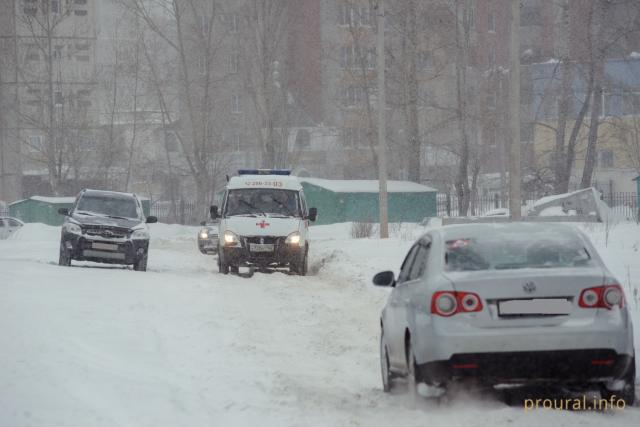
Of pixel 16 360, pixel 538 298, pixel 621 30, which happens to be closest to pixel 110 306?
pixel 16 360

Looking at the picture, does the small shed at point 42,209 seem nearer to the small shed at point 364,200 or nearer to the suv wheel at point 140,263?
the small shed at point 364,200

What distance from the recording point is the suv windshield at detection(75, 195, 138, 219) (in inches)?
978

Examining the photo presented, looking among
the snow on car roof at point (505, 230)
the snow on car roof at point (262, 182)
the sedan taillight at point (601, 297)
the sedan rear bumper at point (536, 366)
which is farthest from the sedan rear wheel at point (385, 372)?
the snow on car roof at point (262, 182)

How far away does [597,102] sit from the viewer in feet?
167

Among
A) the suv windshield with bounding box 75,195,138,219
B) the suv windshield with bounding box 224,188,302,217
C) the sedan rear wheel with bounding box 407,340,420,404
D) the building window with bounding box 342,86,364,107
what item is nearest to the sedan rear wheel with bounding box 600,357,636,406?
the sedan rear wheel with bounding box 407,340,420,404

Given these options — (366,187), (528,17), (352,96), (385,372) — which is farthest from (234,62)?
(385,372)

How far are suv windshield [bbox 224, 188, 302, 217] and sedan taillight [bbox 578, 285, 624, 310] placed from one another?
16.7 metres

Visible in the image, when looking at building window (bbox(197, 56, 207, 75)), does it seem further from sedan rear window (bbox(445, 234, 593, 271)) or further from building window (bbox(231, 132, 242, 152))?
sedan rear window (bbox(445, 234, 593, 271))

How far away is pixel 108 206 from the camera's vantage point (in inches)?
987

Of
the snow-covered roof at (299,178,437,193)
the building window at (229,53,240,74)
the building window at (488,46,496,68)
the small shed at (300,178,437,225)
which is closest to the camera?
the snow-covered roof at (299,178,437,193)

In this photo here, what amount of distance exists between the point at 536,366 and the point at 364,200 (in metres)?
47.9

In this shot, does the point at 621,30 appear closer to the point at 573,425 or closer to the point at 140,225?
the point at 140,225

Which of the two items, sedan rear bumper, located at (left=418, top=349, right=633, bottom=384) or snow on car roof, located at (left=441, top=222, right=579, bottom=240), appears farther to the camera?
snow on car roof, located at (left=441, top=222, right=579, bottom=240)

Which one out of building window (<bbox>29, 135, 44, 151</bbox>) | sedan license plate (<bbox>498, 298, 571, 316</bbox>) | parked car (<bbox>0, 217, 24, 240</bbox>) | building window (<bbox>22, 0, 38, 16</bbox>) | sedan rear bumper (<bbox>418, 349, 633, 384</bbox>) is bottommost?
parked car (<bbox>0, 217, 24, 240</bbox>)
